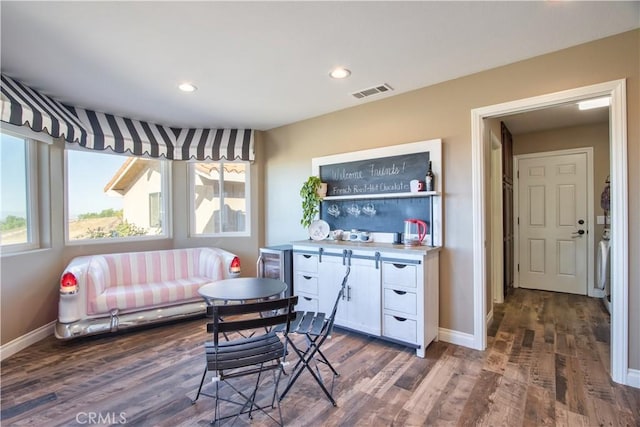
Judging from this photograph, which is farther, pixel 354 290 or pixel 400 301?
pixel 354 290

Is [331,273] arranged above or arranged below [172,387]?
above

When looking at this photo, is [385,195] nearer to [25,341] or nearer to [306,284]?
[306,284]

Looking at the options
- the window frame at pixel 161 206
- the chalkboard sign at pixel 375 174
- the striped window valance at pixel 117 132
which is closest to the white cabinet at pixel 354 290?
the chalkboard sign at pixel 375 174

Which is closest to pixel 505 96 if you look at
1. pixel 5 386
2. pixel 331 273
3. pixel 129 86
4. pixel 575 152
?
pixel 331 273

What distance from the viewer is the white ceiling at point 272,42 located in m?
1.98

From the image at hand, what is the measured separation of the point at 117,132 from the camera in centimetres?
398

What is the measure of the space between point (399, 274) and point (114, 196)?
12.5ft

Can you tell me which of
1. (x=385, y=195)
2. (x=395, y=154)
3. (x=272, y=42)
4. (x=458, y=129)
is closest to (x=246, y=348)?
(x=385, y=195)

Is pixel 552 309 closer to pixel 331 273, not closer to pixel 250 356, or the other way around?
pixel 331 273

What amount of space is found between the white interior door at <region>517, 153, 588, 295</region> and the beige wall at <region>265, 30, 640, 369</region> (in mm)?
2901

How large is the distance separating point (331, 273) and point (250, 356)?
1.55 m

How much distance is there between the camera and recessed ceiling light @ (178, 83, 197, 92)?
3079 mm

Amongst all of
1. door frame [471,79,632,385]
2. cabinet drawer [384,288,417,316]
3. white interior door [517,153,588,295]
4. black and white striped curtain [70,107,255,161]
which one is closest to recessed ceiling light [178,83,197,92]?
black and white striped curtain [70,107,255,161]

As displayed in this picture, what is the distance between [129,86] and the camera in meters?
3.10
